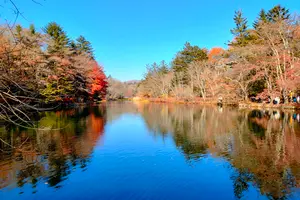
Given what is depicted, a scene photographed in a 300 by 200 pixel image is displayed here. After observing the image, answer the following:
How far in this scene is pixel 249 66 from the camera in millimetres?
26922

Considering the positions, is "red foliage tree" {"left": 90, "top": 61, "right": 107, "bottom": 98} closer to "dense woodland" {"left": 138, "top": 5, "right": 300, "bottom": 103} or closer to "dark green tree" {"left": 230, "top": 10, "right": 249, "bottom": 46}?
"dense woodland" {"left": 138, "top": 5, "right": 300, "bottom": 103}

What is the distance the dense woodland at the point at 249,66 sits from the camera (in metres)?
23.2

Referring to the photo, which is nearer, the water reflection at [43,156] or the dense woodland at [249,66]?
the water reflection at [43,156]

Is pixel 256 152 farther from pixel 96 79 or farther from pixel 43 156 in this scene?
pixel 96 79

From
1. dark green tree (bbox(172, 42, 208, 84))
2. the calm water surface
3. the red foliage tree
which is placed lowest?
the calm water surface

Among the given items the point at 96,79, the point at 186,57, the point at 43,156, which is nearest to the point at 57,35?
the point at 96,79

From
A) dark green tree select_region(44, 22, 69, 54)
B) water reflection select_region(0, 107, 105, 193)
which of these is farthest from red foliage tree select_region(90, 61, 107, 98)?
water reflection select_region(0, 107, 105, 193)

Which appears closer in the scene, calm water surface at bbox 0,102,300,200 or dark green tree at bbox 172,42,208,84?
calm water surface at bbox 0,102,300,200

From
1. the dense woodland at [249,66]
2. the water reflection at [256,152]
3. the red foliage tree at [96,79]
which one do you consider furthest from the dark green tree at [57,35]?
the water reflection at [256,152]

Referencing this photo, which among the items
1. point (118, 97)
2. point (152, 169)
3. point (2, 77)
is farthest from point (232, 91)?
point (118, 97)

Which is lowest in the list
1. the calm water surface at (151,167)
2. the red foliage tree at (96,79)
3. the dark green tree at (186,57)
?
the calm water surface at (151,167)

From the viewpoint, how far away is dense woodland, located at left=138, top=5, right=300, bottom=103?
76.1ft

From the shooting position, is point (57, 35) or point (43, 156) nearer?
point (43, 156)

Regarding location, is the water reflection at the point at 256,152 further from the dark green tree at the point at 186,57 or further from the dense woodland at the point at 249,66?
the dark green tree at the point at 186,57
